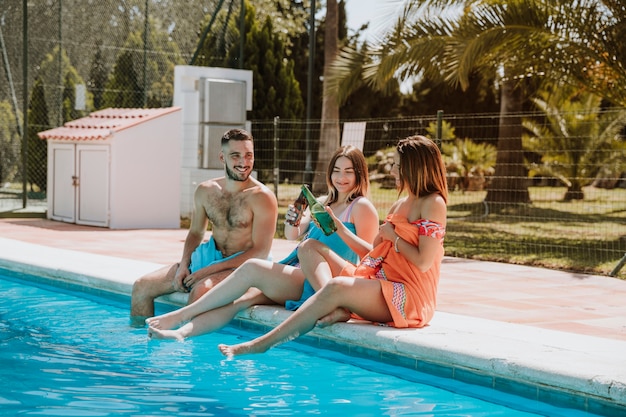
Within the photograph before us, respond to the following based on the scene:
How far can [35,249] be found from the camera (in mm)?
10203

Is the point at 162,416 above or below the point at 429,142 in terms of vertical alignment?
below

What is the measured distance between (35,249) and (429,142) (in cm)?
645

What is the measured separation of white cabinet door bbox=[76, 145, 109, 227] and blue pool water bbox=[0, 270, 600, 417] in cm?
802

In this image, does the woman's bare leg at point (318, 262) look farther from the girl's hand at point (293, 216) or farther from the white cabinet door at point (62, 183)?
the white cabinet door at point (62, 183)

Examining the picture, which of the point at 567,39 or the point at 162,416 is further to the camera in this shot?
the point at 567,39

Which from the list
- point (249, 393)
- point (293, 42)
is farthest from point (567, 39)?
point (293, 42)

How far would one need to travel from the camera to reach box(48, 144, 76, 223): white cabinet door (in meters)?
15.0

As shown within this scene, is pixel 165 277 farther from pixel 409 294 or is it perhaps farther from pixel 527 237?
pixel 527 237

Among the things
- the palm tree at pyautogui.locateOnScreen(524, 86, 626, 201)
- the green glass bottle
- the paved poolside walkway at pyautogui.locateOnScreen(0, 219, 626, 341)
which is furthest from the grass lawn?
the green glass bottle

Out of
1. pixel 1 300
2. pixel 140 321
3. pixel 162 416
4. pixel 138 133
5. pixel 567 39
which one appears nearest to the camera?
pixel 162 416

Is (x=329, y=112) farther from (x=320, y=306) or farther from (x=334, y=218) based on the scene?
(x=320, y=306)

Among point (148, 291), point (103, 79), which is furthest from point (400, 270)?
point (103, 79)

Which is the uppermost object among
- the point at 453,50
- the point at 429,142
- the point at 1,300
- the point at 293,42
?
the point at 293,42

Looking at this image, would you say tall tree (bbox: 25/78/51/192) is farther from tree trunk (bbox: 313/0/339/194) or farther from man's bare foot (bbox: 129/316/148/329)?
man's bare foot (bbox: 129/316/148/329)
